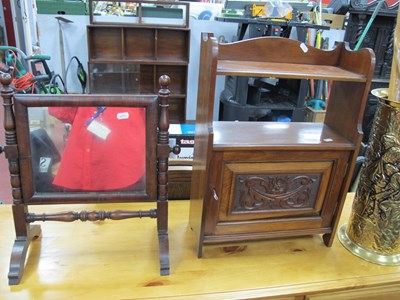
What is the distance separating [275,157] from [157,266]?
19.2 inches

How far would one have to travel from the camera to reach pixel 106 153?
0.99 meters

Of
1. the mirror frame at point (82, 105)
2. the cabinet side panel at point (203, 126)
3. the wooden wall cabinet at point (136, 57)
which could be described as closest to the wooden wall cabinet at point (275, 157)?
the cabinet side panel at point (203, 126)

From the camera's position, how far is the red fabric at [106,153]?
0.96m

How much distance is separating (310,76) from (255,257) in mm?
596

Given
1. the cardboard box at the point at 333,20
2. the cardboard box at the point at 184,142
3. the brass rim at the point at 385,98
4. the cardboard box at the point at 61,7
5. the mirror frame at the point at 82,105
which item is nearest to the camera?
the mirror frame at the point at 82,105

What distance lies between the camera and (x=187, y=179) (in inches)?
52.9

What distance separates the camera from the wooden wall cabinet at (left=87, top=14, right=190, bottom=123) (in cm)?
342

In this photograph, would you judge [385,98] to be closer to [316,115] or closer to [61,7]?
[316,115]

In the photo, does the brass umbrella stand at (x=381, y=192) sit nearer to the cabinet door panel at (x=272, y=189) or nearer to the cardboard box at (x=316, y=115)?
the cabinet door panel at (x=272, y=189)

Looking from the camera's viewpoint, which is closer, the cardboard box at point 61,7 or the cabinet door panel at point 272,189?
the cabinet door panel at point 272,189

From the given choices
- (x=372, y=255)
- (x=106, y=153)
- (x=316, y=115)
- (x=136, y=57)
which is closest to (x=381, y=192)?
(x=372, y=255)

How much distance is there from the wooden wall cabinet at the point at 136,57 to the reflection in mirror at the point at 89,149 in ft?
8.57

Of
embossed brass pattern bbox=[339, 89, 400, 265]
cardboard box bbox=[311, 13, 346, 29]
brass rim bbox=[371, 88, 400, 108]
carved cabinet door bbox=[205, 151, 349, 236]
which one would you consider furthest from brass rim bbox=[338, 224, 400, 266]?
cardboard box bbox=[311, 13, 346, 29]

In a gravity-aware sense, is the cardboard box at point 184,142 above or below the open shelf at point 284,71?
below
